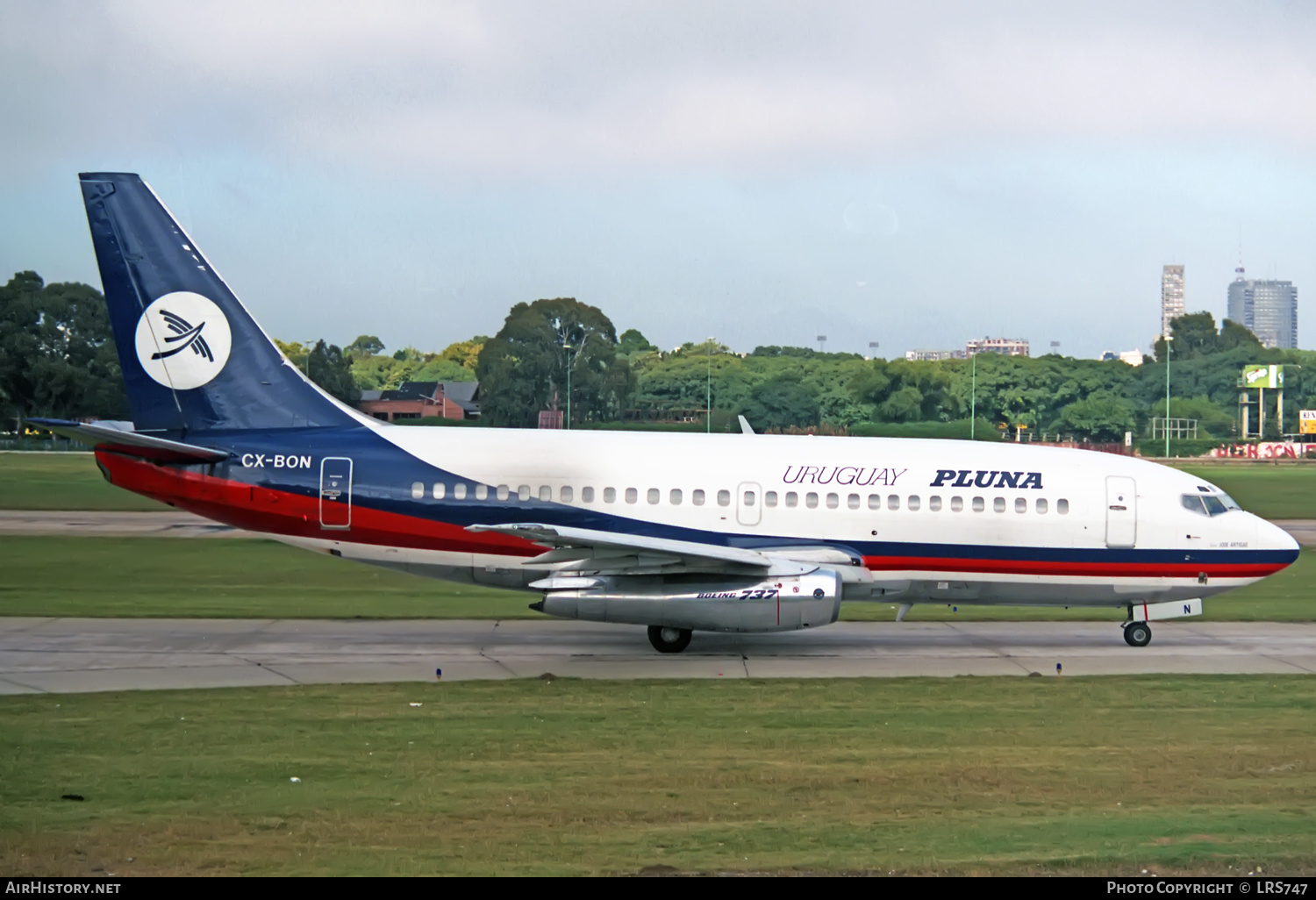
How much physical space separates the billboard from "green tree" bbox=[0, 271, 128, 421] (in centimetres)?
10745

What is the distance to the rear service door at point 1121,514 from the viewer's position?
22252 mm

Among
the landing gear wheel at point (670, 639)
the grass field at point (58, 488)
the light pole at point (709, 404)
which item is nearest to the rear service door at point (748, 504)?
the landing gear wheel at point (670, 639)

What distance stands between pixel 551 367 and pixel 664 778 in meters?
63.1

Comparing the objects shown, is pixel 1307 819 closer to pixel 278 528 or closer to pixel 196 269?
pixel 278 528

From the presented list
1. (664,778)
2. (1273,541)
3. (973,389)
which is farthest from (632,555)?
(973,389)

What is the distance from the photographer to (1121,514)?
22359 millimetres

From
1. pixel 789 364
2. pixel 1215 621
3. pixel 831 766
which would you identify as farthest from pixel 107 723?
pixel 789 364

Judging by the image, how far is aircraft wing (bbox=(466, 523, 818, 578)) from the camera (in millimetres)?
19922

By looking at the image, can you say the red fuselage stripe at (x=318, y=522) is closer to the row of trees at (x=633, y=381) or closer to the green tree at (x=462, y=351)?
the row of trees at (x=633, y=381)

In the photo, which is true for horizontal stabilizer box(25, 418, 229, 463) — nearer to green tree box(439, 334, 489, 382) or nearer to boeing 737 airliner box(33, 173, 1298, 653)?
boeing 737 airliner box(33, 173, 1298, 653)

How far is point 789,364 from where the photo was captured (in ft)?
313

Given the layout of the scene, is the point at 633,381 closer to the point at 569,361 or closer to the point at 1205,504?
the point at 569,361

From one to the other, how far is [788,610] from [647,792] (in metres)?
7.87

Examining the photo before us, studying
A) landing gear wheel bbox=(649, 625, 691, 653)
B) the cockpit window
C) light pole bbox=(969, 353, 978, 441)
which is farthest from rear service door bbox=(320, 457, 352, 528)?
light pole bbox=(969, 353, 978, 441)
